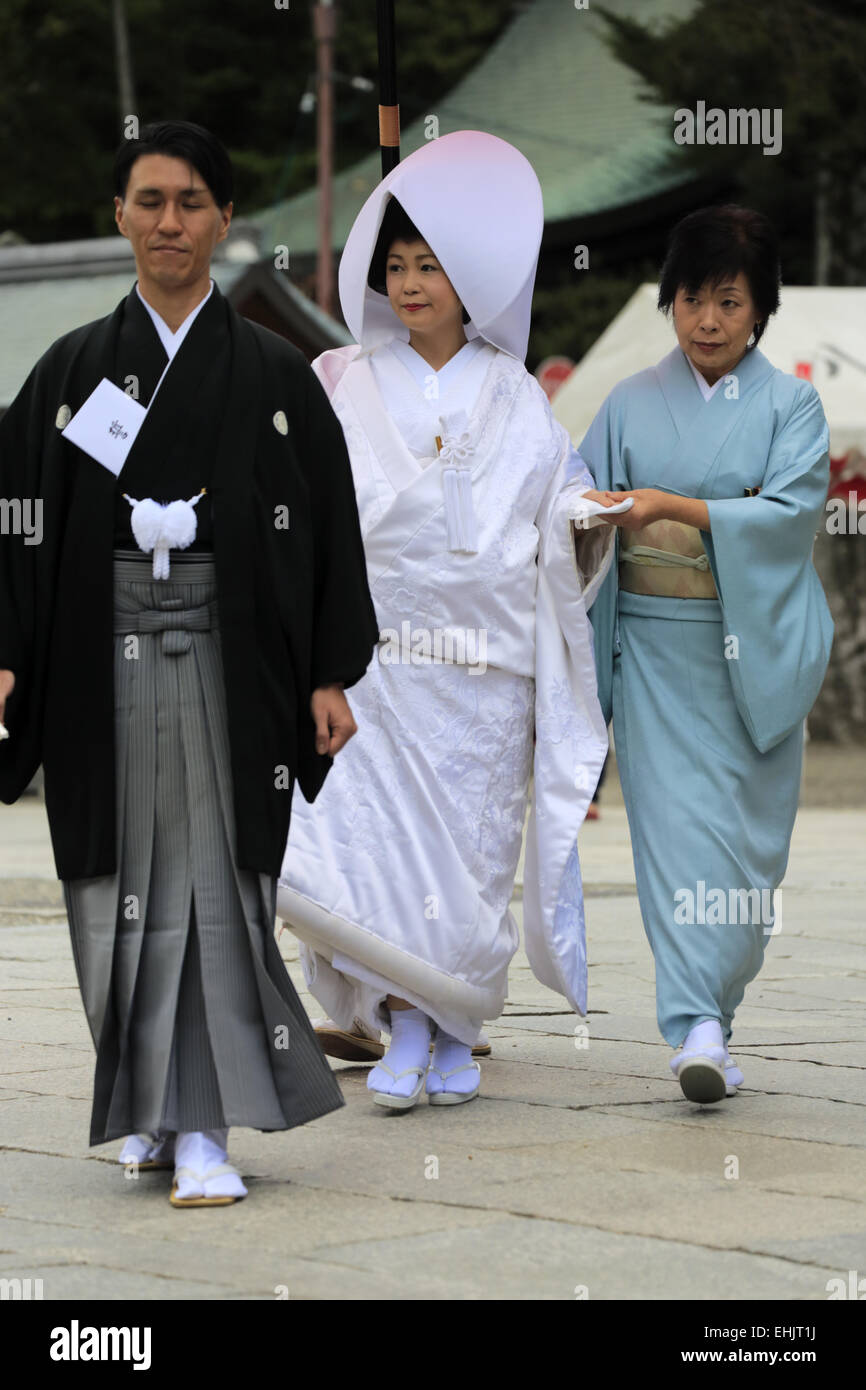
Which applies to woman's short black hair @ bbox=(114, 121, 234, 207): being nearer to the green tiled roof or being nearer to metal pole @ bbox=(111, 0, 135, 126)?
the green tiled roof

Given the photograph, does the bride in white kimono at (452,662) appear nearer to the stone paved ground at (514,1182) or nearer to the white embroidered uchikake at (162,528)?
the stone paved ground at (514,1182)

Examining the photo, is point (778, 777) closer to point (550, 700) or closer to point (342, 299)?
point (550, 700)

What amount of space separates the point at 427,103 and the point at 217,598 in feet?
75.0

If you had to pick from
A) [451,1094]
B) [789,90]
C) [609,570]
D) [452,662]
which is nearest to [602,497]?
[609,570]

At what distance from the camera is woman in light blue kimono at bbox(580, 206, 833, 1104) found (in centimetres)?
425

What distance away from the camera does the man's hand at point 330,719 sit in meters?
3.67

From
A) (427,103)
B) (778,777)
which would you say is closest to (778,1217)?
(778,777)

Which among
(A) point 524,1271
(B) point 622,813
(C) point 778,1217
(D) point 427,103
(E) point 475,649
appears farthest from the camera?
(D) point 427,103

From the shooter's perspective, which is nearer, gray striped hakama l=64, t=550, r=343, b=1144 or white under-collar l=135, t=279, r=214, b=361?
gray striped hakama l=64, t=550, r=343, b=1144

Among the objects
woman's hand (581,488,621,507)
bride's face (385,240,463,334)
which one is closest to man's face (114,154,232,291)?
bride's face (385,240,463,334)

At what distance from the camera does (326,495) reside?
3688mm

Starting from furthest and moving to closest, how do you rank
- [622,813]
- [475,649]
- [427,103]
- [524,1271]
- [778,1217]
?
[427,103], [622,813], [475,649], [778,1217], [524,1271]

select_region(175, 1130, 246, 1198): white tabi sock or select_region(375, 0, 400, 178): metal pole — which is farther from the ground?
select_region(375, 0, 400, 178): metal pole

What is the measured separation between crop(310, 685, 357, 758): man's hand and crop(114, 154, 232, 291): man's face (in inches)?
29.8
